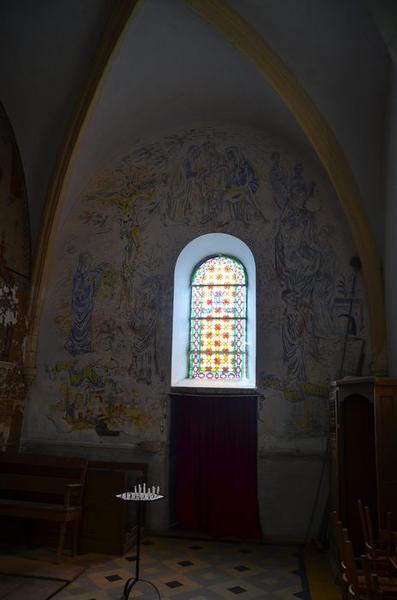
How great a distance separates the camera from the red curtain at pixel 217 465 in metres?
9.23

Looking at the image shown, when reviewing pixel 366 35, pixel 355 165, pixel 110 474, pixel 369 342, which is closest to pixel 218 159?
pixel 355 165

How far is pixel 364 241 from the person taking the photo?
9133 millimetres

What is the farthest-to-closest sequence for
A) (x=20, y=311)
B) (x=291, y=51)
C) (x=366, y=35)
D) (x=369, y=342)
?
(x=20, y=311), (x=369, y=342), (x=291, y=51), (x=366, y=35)

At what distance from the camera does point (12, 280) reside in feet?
32.1

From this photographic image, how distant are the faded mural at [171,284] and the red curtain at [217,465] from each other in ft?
1.31

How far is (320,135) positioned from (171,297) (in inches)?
161

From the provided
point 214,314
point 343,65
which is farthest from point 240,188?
point 343,65

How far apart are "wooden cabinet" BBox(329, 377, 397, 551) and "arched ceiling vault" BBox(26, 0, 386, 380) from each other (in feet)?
4.54

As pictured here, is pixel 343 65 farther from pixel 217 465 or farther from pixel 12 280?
pixel 217 465

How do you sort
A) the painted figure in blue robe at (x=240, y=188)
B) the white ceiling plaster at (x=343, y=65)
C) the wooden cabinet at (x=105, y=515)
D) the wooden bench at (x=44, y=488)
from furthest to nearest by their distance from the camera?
1. the painted figure in blue robe at (x=240, y=188)
2. the wooden cabinet at (x=105, y=515)
3. the wooden bench at (x=44, y=488)
4. the white ceiling plaster at (x=343, y=65)

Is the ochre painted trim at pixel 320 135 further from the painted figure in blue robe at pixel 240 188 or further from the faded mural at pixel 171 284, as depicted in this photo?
the painted figure in blue robe at pixel 240 188

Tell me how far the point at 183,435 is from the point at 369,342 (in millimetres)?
3880

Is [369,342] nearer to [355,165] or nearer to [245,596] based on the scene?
[355,165]

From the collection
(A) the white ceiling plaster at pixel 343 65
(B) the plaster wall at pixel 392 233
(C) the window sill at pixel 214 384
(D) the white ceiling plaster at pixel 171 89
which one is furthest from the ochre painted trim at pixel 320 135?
(C) the window sill at pixel 214 384
